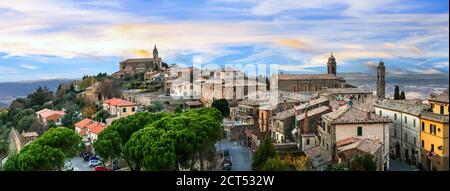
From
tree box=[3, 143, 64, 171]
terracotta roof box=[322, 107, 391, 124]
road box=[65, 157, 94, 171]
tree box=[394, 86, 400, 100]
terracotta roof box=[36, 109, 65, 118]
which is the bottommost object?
road box=[65, 157, 94, 171]

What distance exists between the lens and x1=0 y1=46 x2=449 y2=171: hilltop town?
16.3 ft

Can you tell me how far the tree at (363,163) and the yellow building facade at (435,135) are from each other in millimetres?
515

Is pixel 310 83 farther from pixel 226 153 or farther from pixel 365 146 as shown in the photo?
pixel 365 146

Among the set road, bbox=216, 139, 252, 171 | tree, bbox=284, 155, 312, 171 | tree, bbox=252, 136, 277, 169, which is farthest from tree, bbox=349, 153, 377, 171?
road, bbox=216, 139, 252, 171

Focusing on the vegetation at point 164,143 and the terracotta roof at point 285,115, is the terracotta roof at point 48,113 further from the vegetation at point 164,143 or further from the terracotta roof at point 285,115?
the terracotta roof at point 285,115

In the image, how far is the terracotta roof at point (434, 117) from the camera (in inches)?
175

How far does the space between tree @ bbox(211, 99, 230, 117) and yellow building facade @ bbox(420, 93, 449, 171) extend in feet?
13.7

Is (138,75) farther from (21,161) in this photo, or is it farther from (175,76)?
(21,161)

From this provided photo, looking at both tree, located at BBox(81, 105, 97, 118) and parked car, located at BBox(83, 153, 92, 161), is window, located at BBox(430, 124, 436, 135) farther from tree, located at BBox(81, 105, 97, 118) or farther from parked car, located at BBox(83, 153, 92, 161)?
tree, located at BBox(81, 105, 97, 118)

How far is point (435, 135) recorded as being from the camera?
474 cm

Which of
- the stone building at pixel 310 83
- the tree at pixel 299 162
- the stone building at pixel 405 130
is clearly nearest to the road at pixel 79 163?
the tree at pixel 299 162

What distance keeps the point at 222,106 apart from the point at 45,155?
4.04 metres
